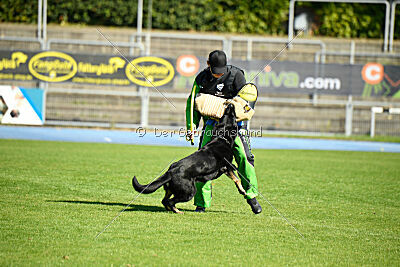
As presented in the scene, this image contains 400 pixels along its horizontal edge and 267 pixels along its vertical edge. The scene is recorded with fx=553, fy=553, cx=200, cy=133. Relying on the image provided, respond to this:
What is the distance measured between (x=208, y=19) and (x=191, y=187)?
68.4 feet

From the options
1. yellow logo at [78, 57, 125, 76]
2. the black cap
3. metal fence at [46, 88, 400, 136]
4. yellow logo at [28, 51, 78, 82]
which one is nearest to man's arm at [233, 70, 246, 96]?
the black cap

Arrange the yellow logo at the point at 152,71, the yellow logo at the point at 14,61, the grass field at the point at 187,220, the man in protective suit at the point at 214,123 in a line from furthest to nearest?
the yellow logo at the point at 152,71 < the yellow logo at the point at 14,61 < the man in protective suit at the point at 214,123 < the grass field at the point at 187,220

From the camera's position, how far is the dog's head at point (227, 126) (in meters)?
7.10

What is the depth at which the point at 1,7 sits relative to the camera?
26141mm

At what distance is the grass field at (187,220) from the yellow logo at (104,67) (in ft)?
32.5

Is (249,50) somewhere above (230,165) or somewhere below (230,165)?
above

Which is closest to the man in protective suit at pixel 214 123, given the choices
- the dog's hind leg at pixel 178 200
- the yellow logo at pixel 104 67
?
the dog's hind leg at pixel 178 200

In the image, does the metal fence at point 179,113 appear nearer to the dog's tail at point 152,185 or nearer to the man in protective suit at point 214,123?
the man in protective suit at point 214,123

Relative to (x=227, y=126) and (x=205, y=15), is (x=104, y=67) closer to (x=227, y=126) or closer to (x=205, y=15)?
(x=205, y=15)

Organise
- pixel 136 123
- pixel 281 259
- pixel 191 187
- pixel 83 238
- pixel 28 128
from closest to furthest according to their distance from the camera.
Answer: pixel 281 259 < pixel 83 238 < pixel 191 187 < pixel 28 128 < pixel 136 123

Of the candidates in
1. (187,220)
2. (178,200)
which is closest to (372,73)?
(178,200)

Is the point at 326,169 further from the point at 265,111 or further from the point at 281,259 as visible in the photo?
the point at 265,111

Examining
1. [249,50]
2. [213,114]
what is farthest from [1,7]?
[213,114]

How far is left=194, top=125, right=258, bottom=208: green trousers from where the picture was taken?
7289 mm
